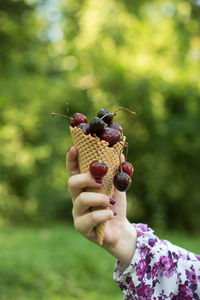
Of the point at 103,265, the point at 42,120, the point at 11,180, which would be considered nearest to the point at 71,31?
the point at 42,120

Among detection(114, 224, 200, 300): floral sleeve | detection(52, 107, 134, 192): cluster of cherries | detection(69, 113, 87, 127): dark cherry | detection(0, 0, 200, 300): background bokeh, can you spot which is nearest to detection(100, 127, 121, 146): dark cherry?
detection(52, 107, 134, 192): cluster of cherries

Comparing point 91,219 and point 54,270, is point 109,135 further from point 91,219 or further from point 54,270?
point 54,270

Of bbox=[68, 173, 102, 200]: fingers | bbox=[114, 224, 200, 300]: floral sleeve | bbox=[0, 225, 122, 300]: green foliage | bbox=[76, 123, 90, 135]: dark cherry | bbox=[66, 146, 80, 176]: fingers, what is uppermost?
bbox=[0, 225, 122, 300]: green foliage

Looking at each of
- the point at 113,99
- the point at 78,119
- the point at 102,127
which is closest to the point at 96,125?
the point at 102,127

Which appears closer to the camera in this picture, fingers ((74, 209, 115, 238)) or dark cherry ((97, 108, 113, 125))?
fingers ((74, 209, 115, 238))

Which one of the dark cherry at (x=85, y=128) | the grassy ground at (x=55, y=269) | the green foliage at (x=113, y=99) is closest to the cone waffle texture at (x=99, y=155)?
the dark cherry at (x=85, y=128)

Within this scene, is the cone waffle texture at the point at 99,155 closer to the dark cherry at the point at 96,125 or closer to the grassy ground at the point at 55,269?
the dark cherry at the point at 96,125

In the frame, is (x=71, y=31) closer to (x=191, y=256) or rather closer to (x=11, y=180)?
(x=11, y=180)

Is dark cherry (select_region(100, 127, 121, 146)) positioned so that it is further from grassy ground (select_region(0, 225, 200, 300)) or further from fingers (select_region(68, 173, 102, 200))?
grassy ground (select_region(0, 225, 200, 300))
